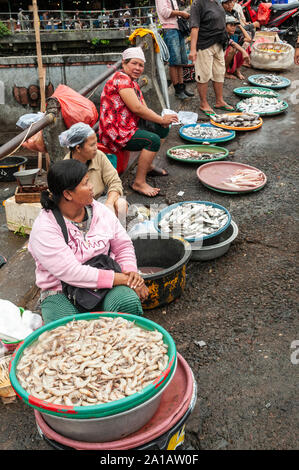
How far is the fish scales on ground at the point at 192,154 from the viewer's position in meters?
6.19

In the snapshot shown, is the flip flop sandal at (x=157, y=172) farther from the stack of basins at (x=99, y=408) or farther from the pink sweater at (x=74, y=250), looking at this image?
the stack of basins at (x=99, y=408)

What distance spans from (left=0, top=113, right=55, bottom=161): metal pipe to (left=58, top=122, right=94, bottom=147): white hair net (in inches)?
25.7

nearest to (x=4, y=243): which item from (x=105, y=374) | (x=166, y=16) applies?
(x=105, y=374)

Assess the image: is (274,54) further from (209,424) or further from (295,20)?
(209,424)

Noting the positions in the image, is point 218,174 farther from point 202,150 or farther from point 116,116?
point 116,116

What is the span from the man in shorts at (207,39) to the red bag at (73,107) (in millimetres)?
3350

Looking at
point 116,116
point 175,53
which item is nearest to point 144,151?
point 116,116

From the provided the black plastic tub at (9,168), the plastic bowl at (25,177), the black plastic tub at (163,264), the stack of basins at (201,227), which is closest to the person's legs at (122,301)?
the black plastic tub at (163,264)

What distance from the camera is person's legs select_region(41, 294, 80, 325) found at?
2604 mm

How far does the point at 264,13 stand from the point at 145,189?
12.5 m

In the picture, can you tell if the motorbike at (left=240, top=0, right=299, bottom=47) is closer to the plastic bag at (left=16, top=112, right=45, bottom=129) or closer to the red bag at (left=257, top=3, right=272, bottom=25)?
the red bag at (left=257, top=3, right=272, bottom=25)

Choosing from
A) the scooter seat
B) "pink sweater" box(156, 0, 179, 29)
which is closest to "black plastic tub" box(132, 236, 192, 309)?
"pink sweater" box(156, 0, 179, 29)
